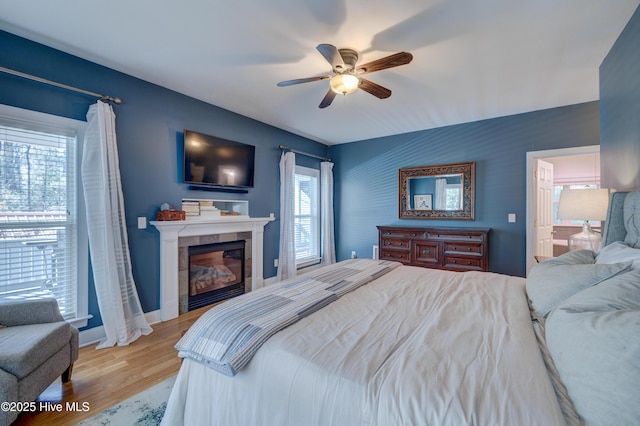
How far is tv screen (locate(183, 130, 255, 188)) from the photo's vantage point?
3.17 meters

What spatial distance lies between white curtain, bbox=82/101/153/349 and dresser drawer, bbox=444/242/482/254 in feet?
12.9

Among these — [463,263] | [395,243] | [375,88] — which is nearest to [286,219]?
[395,243]

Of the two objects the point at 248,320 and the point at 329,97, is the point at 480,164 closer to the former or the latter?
the point at 329,97

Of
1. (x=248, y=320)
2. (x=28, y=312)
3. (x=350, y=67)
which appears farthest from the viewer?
(x=350, y=67)

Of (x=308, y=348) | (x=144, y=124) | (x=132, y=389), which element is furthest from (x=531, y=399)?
(x=144, y=124)

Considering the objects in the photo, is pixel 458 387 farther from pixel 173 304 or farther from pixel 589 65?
pixel 589 65

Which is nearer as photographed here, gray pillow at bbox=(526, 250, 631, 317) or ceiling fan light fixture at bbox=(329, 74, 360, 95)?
gray pillow at bbox=(526, 250, 631, 317)

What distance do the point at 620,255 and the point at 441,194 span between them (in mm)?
3044

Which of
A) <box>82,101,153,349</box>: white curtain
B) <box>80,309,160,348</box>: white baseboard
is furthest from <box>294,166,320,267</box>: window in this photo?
<box>80,309,160,348</box>: white baseboard

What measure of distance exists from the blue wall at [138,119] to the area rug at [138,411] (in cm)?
116

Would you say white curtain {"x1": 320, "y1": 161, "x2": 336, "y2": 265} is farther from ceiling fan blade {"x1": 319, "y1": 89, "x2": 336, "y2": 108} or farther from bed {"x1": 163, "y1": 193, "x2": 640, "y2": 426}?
bed {"x1": 163, "y1": 193, "x2": 640, "y2": 426}

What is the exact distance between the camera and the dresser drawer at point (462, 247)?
380 centimetres

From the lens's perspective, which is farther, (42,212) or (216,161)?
(216,161)

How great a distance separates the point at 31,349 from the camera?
1.53m
